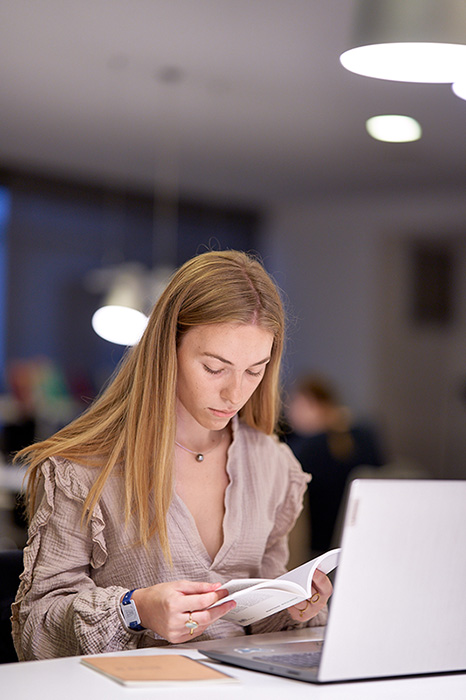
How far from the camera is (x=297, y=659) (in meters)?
1.42

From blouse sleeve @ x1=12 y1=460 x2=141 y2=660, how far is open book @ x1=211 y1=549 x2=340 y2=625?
0.21 m

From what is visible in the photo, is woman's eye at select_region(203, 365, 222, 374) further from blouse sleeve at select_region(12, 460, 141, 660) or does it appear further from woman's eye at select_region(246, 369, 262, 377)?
blouse sleeve at select_region(12, 460, 141, 660)

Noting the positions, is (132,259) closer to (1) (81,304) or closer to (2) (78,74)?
(1) (81,304)

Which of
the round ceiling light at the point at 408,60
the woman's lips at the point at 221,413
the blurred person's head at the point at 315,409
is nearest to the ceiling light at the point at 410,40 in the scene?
the round ceiling light at the point at 408,60

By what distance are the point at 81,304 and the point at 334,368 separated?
84.9 inches

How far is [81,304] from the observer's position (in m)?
7.04

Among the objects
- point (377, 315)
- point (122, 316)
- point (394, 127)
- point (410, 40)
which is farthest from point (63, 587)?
point (377, 315)

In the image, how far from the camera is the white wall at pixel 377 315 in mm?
6895

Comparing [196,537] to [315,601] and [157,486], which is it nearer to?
[157,486]

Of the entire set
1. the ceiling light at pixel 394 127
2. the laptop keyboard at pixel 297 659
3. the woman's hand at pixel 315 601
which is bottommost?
the laptop keyboard at pixel 297 659

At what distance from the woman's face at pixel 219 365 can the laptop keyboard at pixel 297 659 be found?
489mm

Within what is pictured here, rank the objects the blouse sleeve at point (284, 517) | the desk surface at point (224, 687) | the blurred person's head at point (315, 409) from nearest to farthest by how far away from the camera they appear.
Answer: the desk surface at point (224, 687)
the blouse sleeve at point (284, 517)
the blurred person's head at point (315, 409)

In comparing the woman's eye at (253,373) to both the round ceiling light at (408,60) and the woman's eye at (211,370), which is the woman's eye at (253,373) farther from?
the round ceiling light at (408,60)

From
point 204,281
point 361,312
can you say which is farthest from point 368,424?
point 204,281
